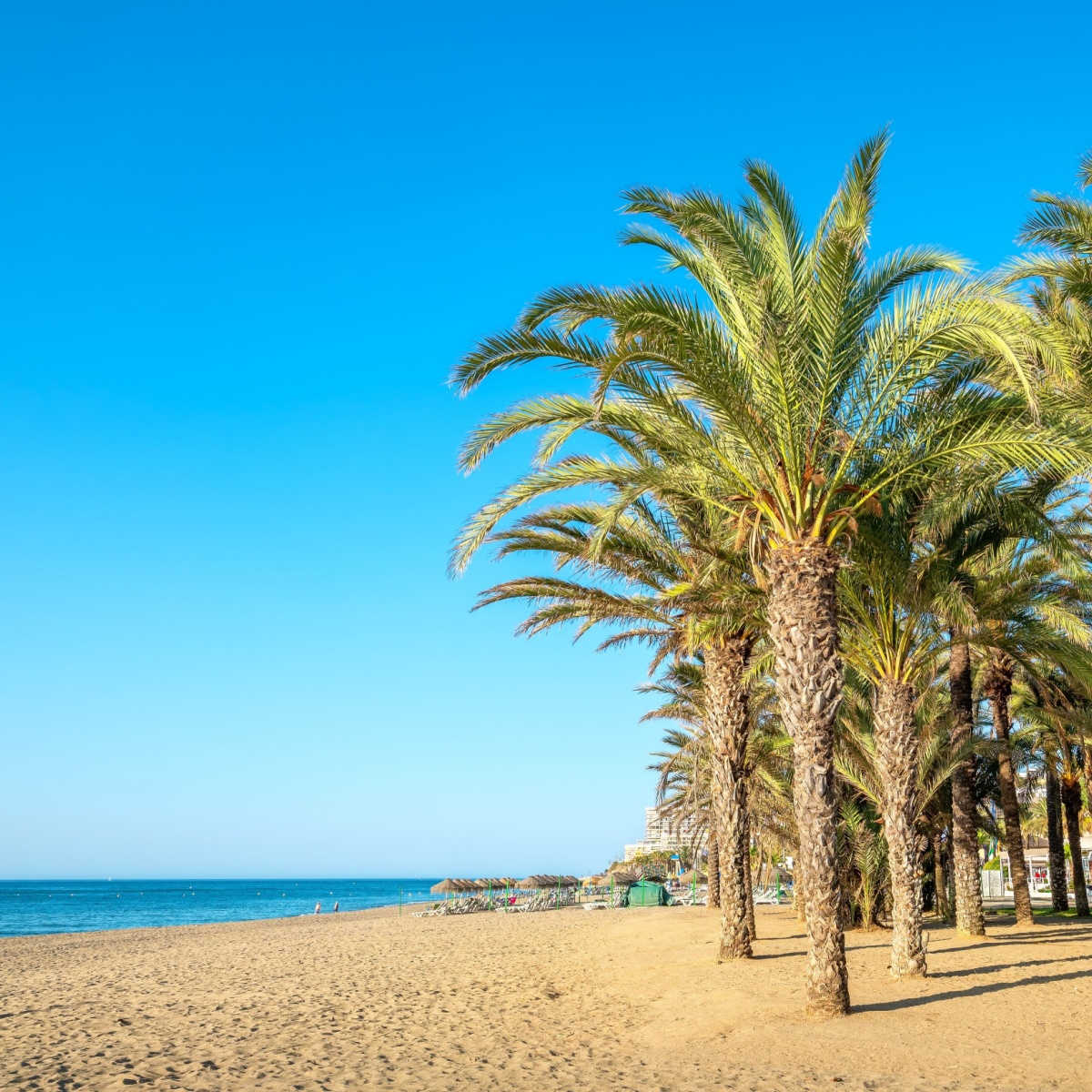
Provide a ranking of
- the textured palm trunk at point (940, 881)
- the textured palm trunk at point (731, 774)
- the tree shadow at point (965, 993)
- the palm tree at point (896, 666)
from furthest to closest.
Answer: the textured palm trunk at point (940, 881) → the textured palm trunk at point (731, 774) → the palm tree at point (896, 666) → the tree shadow at point (965, 993)

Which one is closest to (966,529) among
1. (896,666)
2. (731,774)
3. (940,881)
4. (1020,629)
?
(896,666)

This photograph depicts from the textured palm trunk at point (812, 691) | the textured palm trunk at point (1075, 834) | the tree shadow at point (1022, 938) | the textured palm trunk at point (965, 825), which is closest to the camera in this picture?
the textured palm trunk at point (812, 691)

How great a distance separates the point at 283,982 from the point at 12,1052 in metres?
6.28

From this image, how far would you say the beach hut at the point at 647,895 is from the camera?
4253 centimetres

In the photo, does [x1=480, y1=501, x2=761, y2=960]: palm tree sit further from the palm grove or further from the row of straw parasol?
the row of straw parasol

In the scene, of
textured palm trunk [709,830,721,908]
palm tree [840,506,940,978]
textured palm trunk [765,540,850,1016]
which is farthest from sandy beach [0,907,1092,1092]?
textured palm trunk [709,830,721,908]

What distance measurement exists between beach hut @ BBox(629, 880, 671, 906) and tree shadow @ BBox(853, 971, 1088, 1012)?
3172 centimetres

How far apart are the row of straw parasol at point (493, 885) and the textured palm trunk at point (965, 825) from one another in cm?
5355

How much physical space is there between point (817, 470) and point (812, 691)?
98.0 inches

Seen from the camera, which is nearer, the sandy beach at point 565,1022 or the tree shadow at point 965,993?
the sandy beach at point 565,1022

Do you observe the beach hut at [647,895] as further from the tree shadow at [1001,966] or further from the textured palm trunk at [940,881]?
the tree shadow at [1001,966]

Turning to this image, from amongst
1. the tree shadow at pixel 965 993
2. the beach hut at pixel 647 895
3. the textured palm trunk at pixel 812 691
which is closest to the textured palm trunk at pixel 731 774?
the tree shadow at pixel 965 993

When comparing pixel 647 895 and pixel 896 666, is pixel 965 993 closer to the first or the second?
pixel 896 666

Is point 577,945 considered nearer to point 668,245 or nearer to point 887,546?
point 887,546
